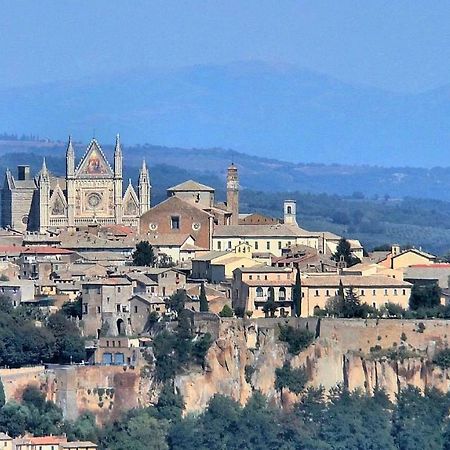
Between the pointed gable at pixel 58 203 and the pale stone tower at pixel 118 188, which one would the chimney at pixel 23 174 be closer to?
the pale stone tower at pixel 118 188

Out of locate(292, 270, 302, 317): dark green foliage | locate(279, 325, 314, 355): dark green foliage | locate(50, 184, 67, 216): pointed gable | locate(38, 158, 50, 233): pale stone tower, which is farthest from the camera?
A: locate(50, 184, 67, 216): pointed gable

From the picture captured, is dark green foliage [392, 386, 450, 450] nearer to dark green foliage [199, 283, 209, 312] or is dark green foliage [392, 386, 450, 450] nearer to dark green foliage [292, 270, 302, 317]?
dark green foliage [292, 270, 302, 317]

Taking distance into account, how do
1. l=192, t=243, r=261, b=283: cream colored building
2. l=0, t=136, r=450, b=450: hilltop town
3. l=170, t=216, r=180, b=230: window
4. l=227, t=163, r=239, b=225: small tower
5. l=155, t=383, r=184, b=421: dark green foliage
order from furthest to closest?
l=227, t=163, r=239, b=225: small tower, l=170, t=216, r=180, b=230: window, l=192, t=243, r=261, b=283: cream colored building, l=0, t=136, r=450, b=450: hilltop town, l=155, t=383, r=184, b=421: dark green foliage

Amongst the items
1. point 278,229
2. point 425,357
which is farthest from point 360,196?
point 425,357

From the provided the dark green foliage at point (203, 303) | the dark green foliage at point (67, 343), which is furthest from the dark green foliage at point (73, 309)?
the dark green foliage at point (203, 303)

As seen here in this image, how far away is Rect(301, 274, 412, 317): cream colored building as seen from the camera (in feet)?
206

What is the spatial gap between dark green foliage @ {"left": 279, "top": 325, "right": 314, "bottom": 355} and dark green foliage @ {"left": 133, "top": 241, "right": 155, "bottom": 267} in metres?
8.26

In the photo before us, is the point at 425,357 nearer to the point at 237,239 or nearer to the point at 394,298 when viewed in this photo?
the point at 394,298

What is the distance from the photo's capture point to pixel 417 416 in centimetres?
6056

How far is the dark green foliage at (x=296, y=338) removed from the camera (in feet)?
200

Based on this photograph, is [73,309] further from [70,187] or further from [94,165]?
[94,165]

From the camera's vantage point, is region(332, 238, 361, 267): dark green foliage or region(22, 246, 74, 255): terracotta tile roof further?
region(22, 246, 74, 255): terracotta tile roof

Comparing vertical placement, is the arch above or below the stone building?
below

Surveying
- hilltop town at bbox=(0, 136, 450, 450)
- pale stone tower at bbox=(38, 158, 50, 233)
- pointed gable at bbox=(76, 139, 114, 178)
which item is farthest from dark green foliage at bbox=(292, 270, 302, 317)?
pointed gable at bbox=(76, 139, 114, 178)
